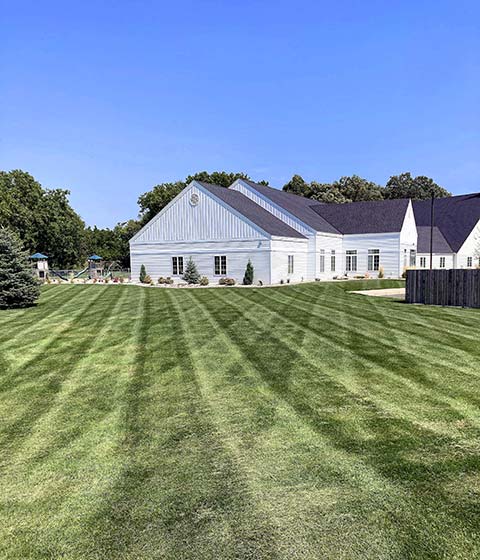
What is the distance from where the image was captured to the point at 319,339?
991cm

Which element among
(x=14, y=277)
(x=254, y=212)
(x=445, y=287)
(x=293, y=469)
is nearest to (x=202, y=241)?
(x=254, y=212)

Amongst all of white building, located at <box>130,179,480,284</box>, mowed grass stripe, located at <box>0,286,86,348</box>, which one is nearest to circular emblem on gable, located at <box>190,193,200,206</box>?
white building, located at <box>130,179,480,284</box>

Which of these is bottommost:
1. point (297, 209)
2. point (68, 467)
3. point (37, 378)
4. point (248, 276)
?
point (68, 467)

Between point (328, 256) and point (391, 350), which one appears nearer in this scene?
point (391, 350)

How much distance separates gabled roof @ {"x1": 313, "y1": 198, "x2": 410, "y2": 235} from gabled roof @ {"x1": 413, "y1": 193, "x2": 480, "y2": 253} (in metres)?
9.67

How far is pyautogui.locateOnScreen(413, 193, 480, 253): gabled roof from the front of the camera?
43.3 metres

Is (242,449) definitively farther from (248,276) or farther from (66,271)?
(66,271)

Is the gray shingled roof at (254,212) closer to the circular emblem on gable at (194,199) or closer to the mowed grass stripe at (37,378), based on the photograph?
the circular emblem on gable at (194,199)

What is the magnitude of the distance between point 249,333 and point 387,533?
25.2 feet

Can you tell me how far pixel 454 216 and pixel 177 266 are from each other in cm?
3161

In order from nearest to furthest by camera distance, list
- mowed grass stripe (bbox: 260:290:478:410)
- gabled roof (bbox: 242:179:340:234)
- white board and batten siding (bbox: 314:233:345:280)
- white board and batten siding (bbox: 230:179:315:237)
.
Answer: mowed grass stripe (bbox: 260:290:478:410) < white board and batten siding (bbox: 314:233:345:280) < white board and batten siding (bbox: 230:179:315:237) < gabled roof (bbox: 242:179:340:234)

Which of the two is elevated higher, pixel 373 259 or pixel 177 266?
pixel 373 259

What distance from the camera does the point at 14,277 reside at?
17.2 metres

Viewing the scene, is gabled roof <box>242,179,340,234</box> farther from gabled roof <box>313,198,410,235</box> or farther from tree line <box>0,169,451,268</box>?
tree line <box>0,169,451,268</box>
